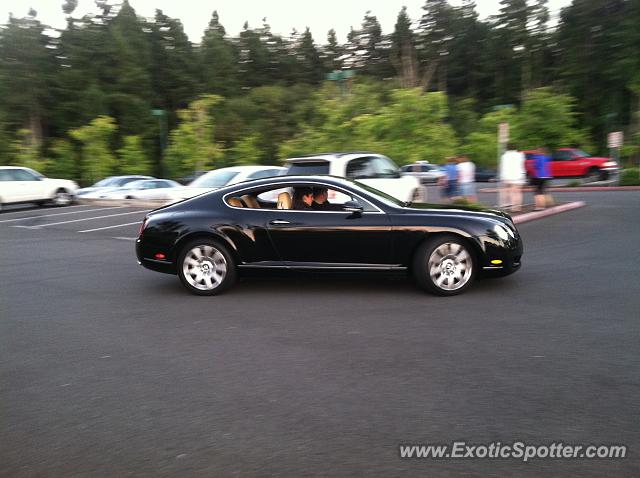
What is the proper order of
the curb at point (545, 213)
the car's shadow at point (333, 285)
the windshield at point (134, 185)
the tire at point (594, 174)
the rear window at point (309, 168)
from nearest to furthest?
the car's shadow at point (333, 285) → the rear window at point (309, 168) → the curb at point (545, 213) → the windshield at point (134, 185) → the tire at point (594, 174)

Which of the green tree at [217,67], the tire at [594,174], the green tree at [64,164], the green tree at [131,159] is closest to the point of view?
the tire at [594,174]

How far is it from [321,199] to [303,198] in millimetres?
232

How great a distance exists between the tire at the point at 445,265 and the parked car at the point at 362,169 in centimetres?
478

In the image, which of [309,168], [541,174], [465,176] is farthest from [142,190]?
[541,174]

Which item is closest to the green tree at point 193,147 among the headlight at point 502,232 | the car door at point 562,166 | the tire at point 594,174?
the car door at point 562,166

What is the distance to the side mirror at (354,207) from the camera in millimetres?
7277

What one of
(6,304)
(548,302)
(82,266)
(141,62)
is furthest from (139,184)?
(141,62)

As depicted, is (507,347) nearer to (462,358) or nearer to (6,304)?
(462,358)

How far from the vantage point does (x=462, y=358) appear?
484 cm

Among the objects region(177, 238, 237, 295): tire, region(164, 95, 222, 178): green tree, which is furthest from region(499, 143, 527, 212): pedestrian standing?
region(164, 95, 222, 178): green tree

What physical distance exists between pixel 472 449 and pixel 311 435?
94cm

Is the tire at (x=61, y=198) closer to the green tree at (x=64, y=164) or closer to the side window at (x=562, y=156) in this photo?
the green tree at (x=64, y=164)

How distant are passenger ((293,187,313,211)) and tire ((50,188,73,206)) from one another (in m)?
19.2

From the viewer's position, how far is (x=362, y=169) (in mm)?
12258
